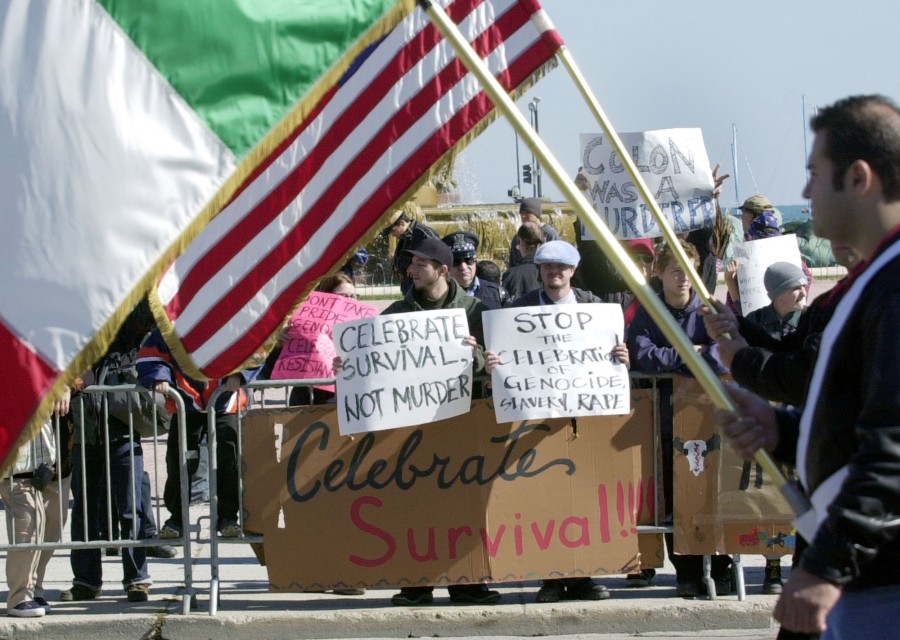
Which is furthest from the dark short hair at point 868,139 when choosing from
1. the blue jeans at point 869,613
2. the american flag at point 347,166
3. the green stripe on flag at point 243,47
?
the american flag at point 347,166

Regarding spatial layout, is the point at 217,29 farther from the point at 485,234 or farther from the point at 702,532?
the point at 485,234

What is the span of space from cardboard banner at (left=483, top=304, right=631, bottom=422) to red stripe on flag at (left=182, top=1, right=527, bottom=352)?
4.98 ft

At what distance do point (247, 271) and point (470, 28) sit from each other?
1.32m

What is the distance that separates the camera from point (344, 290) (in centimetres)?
823

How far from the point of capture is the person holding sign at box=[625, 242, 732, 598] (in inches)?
265

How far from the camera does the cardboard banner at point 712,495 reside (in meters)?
6.73

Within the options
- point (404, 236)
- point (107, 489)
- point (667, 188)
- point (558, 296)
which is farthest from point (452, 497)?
point (404, 236)

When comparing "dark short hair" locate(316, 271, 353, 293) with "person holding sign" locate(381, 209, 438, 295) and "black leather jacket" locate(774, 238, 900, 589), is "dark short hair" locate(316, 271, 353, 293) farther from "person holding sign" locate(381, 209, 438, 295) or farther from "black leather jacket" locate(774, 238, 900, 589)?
"black leather jacket" locate(774, 238, 900, 589)

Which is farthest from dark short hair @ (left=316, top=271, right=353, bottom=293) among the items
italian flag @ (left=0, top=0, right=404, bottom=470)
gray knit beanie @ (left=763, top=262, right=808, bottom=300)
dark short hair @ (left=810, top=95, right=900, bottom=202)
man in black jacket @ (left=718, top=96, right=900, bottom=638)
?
dark short hair @ (left=810, top=95, right=900, bottom=202)

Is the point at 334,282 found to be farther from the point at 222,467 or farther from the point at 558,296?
the point at 558,296

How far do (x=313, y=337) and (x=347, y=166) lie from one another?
2.45 m

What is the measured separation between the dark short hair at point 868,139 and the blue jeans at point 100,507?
507 cm

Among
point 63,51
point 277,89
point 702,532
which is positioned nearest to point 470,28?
point 277,89

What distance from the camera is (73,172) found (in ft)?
13.1
